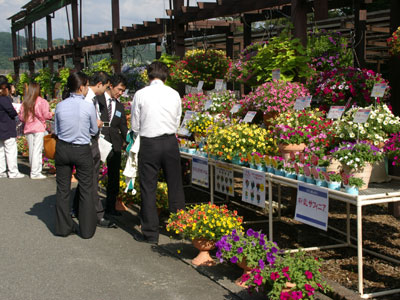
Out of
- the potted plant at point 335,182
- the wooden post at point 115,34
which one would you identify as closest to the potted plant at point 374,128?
the potted plant at point 335,182

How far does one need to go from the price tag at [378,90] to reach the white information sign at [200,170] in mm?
1943

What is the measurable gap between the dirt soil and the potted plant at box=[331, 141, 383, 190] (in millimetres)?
861

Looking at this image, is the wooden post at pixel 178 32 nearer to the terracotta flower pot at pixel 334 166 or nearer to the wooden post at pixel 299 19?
the wooden post at pixel 299 19

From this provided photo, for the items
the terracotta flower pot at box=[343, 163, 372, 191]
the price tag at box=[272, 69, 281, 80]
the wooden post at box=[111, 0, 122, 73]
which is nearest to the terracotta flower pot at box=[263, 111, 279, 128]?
the price tag at box=[272, 69, 281, 80]

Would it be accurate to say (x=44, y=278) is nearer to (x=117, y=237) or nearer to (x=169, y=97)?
(x=117, y=237)

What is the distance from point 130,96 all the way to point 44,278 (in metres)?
6.54

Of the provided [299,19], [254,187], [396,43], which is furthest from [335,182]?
Result: [299,19]

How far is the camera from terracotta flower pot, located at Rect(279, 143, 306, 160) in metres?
4.93

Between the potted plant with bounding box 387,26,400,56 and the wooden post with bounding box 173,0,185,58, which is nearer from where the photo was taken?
the potted plant with bounding box 387,26,400,56

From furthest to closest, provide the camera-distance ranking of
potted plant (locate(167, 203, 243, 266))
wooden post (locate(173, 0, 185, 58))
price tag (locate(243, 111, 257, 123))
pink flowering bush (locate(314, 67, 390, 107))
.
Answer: wooden post (locate(173, 0, 185, 58))
price tag (locate(243, 111, 257, 123))
pink flowering bush (locate(314, 67, 390, 107))
potted plant (locate(167, 203, 243, 266))

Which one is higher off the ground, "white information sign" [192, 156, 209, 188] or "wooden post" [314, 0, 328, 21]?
"wooden post" [314, 0, 328, 21]

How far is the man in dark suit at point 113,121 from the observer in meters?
6.37

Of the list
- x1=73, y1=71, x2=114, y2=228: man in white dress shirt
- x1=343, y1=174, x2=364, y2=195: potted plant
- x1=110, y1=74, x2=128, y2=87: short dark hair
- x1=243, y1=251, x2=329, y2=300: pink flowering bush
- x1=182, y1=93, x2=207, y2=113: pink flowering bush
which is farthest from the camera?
x1=182, y1=93, x2=207, y2=113: pink flowering bush

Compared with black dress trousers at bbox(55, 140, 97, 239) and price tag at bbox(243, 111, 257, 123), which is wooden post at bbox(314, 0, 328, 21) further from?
black dress trousers at bbox(55, 140, 97, 239)
